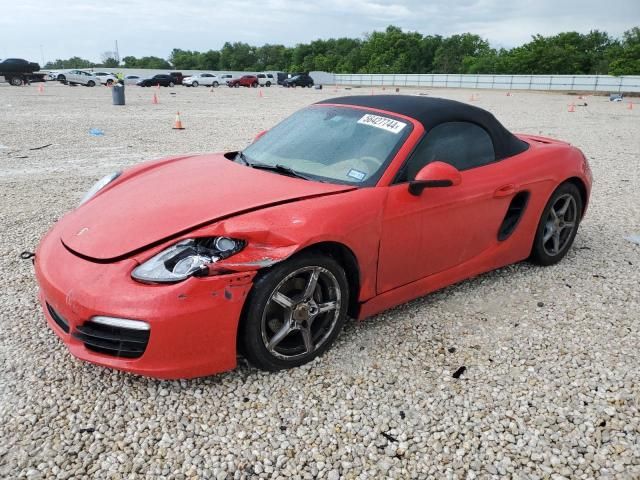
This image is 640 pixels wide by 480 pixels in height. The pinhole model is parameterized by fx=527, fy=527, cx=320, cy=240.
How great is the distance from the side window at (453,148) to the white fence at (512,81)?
45036 mm

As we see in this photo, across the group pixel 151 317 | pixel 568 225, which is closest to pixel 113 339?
pixel 151 317

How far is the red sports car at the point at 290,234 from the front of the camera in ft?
7.85

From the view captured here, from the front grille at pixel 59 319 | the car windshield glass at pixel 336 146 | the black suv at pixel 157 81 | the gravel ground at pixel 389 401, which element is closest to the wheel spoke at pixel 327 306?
the gravel ground at pixel 389 401

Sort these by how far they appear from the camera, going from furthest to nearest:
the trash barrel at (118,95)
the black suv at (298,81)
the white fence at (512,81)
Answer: the black suv at (298,81) < the white fence at (512,81) < the trash barrel at (118,95)

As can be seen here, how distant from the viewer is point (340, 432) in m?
2.39

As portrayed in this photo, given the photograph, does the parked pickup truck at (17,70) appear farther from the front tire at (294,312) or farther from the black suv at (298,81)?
the front tire at (294,312)

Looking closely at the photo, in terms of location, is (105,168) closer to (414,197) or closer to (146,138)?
(146,138)

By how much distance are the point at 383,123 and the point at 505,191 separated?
1011mm

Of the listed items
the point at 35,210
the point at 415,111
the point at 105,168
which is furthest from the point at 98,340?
the point at 105,168

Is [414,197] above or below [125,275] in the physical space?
above

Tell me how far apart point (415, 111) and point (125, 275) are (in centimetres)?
208

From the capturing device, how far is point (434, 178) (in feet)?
9.85

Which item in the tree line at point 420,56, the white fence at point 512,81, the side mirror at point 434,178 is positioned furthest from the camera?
the tree line at point 420,56

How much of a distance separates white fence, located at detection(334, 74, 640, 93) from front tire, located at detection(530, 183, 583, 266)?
4405cm
